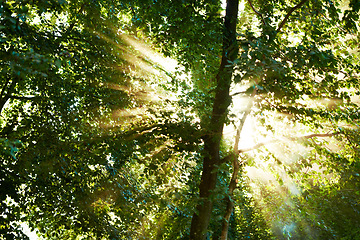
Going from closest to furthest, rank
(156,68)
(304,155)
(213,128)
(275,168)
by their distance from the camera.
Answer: (213,128) → (304,155) → (275,168) → (156,68)

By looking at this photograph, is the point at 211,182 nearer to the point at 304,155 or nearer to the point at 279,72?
the point at 304,155

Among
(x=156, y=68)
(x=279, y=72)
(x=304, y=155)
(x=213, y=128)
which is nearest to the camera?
(x=279, y=72)

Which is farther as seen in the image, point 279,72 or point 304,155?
point 304,155

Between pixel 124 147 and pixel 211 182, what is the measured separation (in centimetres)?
203

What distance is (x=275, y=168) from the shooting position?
25.0 feet

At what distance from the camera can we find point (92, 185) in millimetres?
7891

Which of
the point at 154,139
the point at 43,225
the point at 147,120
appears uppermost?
the point at 147,120

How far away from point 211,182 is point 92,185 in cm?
308

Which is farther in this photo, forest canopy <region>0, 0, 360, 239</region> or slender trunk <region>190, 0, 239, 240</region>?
slender trunk <region>190, 0, 239, 240</region>

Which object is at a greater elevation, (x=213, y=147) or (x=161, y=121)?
(x=161, y=121)

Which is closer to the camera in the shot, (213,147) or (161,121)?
(161,121)

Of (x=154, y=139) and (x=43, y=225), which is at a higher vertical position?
(x=154, y=139)

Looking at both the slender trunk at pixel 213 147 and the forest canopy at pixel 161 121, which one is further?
the slender trunk at pixel 213 147

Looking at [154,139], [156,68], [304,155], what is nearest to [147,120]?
[154,139]
